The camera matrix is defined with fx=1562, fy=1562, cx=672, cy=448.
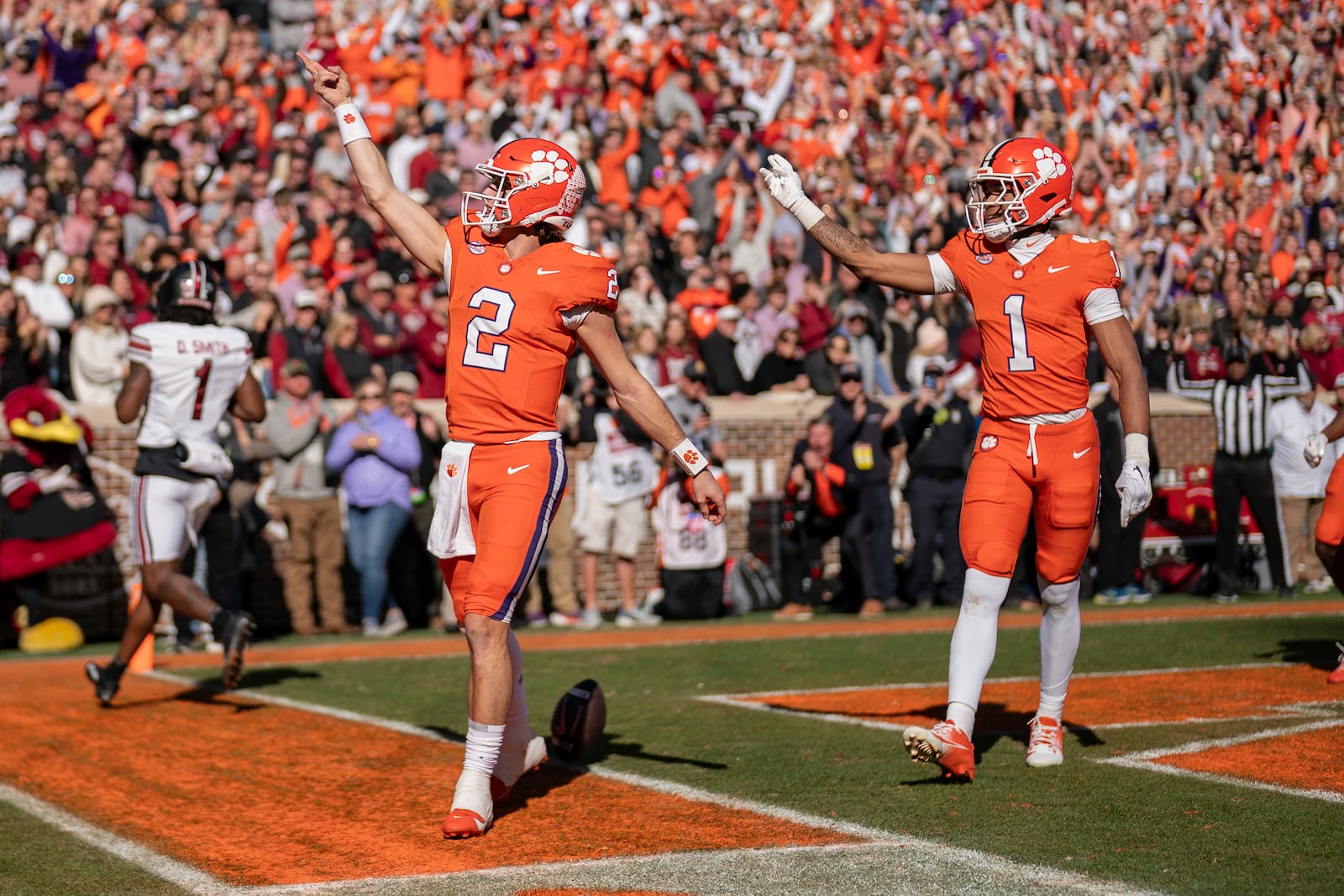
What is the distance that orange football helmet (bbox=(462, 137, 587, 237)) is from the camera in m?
5.82

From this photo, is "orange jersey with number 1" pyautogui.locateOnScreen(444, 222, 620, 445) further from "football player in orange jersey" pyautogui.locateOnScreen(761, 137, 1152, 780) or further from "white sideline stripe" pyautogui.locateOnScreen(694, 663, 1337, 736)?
"white sideline stripe" pyautogui.locateOnScreen(694, 663, 1337, 736)

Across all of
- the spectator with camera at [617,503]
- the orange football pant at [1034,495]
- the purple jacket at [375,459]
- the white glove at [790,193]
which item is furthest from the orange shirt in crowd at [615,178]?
the orange football pant at [1034,495]

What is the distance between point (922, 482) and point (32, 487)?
24.6 feet

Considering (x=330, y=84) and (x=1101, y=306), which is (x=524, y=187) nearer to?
(x=330, y=84)

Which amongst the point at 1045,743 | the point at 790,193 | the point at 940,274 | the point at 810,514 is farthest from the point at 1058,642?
the point at 810,514

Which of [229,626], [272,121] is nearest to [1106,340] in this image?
[229,626]

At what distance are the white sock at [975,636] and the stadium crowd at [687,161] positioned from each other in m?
7.92

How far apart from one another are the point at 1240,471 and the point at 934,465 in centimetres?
283

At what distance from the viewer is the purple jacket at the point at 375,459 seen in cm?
1318

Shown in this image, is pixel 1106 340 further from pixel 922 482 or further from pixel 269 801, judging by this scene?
pixel 922 482

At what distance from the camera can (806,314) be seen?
16.4 meters

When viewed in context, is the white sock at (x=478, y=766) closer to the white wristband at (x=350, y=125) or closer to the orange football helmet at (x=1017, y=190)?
the white wristband at (x=350, y=125)

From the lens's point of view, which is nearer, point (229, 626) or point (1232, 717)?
point (1232, 717)

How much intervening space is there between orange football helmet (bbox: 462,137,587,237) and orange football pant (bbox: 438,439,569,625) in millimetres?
845
